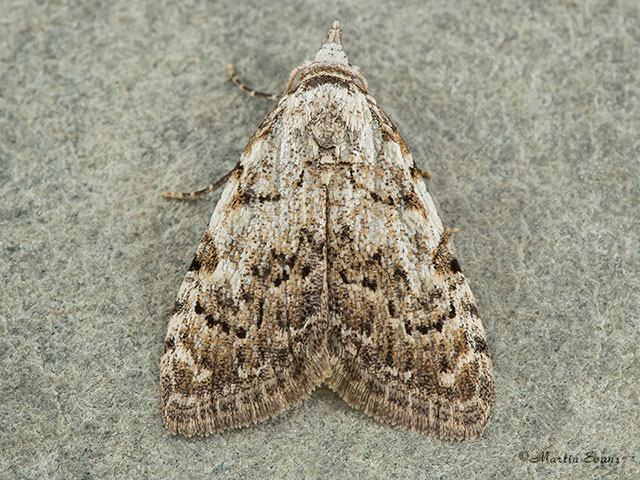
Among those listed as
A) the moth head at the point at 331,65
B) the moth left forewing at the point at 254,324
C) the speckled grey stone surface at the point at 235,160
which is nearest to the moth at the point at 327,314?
the moth left forewing at the point at 254,324

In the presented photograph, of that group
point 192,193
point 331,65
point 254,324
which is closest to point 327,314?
point 254,324

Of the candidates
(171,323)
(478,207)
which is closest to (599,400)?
(478,207)

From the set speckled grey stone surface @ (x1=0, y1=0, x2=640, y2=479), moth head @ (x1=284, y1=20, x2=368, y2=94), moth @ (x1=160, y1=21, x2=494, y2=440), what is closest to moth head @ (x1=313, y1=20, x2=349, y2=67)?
moth head @ (x1=284, y1=20, x2=368, y2=94)

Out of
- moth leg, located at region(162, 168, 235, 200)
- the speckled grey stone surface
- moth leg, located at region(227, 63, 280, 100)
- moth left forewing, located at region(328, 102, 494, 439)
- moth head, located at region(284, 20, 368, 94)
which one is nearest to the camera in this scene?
moth left forewing, located at region(328, 102, 494, 439)

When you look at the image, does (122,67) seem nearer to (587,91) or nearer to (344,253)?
(344,253)

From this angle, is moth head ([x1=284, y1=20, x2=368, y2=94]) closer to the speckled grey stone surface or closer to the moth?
the speckled grey stone surface

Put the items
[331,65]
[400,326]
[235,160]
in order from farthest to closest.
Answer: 1. [235,160]
2. [331,65]
3. [400,326]

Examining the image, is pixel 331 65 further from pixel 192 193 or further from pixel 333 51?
pixel 192 193
